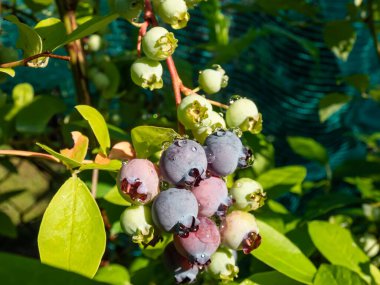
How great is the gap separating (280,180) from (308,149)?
19.0 inches

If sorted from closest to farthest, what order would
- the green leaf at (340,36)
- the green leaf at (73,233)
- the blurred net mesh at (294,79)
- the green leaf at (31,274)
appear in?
the green leaf at (31,274)
the green leaf at (73,233)
the green leaf at (340,36)
the blurred net mesh at (294,79)

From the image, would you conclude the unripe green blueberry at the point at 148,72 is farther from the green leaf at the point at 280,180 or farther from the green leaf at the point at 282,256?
the green leaf at the point at 280,180

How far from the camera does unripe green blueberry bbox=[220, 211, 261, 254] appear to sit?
69cm

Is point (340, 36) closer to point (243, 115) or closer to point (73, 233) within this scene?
point (243, 115)

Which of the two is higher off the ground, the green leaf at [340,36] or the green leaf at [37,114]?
the green leaf at [340,36]

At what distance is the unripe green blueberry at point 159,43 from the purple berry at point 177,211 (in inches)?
6.9

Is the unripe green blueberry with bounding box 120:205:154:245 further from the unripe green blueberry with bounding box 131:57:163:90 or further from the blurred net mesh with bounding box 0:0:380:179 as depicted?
the blurred net mesh with bounding box 0:0:380:179

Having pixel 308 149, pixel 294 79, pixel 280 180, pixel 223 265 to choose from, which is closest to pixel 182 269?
pixel 223 265

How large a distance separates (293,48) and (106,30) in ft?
2.64

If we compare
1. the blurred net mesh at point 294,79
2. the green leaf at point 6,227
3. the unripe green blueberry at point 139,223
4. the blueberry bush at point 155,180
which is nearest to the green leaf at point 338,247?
the blueberry bush at point 155,180

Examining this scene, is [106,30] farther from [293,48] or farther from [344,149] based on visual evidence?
[344,149]

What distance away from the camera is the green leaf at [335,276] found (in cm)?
78

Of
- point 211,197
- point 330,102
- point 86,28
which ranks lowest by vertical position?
point 330,102

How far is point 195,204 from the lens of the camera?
2.07 ft
